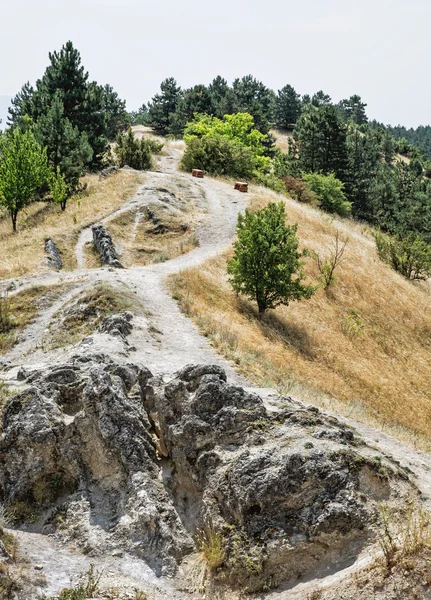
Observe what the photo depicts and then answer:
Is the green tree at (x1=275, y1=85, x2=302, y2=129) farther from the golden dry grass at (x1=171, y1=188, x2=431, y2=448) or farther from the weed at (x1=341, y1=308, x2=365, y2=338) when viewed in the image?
the weed at (x1=341, y1=308, x2=365, y2=338)

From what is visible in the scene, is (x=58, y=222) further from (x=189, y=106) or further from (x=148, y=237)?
(x=189, y=106)

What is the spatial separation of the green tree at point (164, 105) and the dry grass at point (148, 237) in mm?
66984

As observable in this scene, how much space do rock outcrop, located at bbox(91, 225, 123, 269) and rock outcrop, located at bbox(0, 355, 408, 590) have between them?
63.1 feet

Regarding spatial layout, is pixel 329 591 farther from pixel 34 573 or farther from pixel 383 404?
pixel 383 404

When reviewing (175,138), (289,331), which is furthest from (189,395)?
(175,138)

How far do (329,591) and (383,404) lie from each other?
15625 mm

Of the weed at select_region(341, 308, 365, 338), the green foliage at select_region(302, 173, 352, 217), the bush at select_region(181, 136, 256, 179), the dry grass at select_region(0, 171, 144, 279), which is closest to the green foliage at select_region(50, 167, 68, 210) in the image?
the dry grass at select_region(0, 171, 144, 279)

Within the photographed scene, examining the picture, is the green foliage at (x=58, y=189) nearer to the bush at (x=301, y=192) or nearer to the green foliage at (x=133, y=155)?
the green foliage at (x=133, y=155)

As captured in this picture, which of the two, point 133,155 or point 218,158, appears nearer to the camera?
point 133,155

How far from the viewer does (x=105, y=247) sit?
1267 inches

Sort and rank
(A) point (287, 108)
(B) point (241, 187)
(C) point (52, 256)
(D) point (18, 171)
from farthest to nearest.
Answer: (A) point (287, 108) < (B) point (241, 187) < (D) point (18, 171) < (C) point (52, 256)

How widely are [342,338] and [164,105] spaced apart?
283 feet

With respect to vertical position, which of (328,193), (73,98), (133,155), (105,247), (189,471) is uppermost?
(73,98)

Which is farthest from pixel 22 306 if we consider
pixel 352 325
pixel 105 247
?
pixel 352 325
